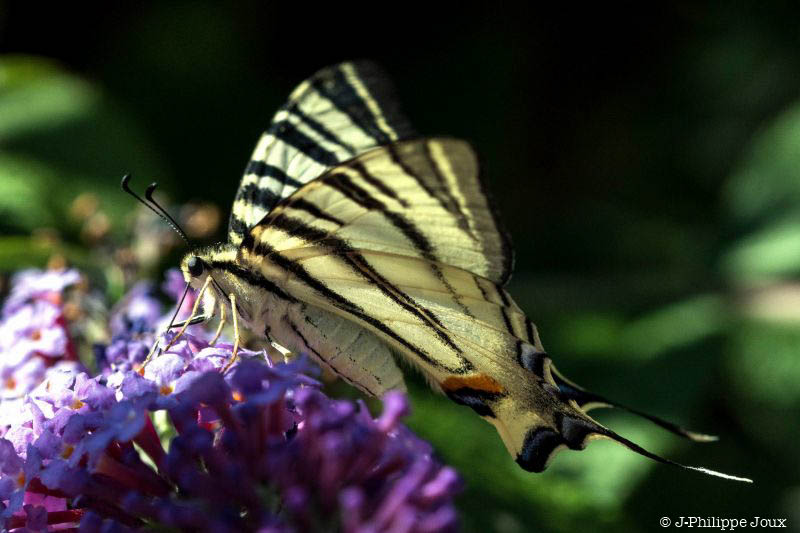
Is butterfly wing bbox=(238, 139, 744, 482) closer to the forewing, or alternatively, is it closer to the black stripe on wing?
the forewing

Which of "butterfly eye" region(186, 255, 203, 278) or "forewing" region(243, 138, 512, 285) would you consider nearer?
"forewing" region(243, 138, 512, 285)

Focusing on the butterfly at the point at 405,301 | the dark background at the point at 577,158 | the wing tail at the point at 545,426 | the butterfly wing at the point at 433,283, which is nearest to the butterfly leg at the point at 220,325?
the butterfly at the point at 405,301

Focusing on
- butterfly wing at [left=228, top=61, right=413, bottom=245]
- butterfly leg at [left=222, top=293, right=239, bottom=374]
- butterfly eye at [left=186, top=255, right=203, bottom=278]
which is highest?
butterfly wing at [left=228, top=61, right=413, bottom=245]

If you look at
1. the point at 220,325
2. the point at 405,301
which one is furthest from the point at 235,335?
the point at 405,301

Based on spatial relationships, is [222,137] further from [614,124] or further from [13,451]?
[13,451]

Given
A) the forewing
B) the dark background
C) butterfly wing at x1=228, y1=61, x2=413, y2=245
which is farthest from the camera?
the dark background

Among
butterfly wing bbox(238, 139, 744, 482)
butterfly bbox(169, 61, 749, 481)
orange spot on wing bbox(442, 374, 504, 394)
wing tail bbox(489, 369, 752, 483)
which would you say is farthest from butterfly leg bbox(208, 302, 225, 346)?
wing tail bbox(489, 369, 752, 483)

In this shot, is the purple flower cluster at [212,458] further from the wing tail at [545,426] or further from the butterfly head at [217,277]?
the wing tail at [545,426]

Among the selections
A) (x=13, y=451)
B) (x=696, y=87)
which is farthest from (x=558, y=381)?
(x=696, y=87)

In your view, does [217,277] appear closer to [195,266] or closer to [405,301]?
[195,266]
